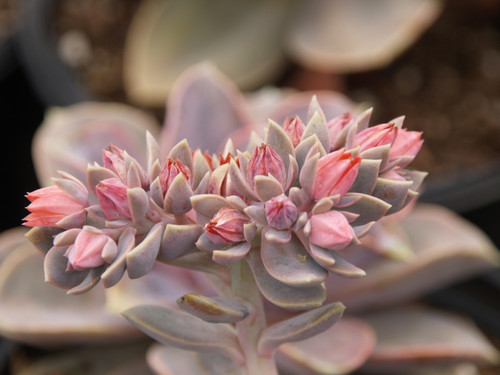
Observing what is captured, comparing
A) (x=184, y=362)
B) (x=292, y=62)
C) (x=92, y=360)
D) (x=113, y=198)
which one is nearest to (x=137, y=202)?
(x=113, y=198)

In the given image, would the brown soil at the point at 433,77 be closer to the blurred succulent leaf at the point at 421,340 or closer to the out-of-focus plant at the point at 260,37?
the out-of-focus plant at the point at 260,37

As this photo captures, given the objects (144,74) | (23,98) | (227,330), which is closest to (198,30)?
(144,74)

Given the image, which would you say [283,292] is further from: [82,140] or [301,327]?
[82,140]

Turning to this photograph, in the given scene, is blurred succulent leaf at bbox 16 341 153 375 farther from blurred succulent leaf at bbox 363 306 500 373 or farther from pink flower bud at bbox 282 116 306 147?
pink flower bud at bbox 282 116 306 147

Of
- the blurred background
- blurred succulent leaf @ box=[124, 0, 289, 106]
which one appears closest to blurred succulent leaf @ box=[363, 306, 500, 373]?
the blurred background

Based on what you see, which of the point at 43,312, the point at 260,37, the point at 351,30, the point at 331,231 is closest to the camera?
the point at 331,231

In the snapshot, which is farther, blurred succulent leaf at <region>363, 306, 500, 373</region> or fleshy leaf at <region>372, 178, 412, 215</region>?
blurred succulent leaf at <region>363, 306, 500, 373</region>
